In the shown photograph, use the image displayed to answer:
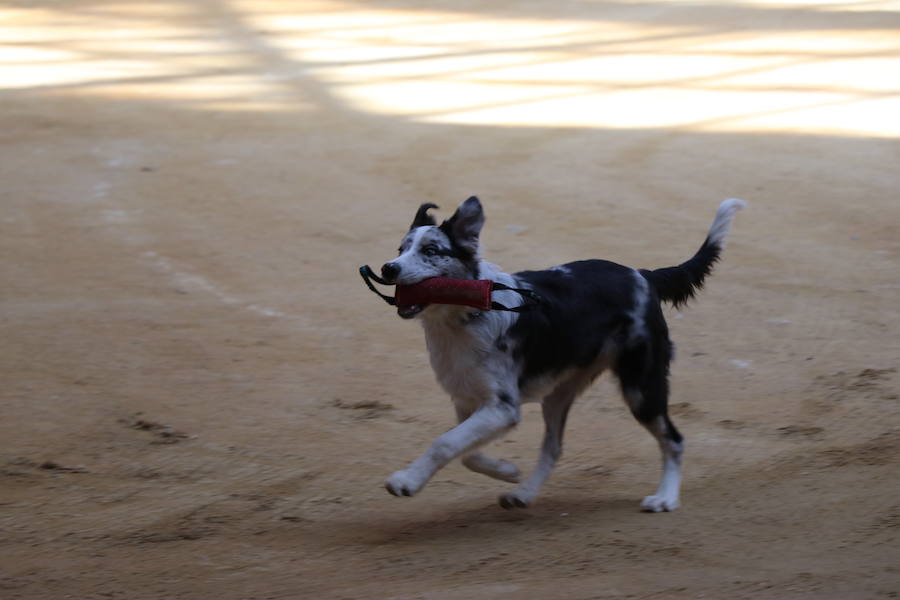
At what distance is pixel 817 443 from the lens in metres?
7.17

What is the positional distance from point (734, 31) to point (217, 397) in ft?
49.5

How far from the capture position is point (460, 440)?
585 centimetres

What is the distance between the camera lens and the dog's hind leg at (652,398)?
21.3 feet

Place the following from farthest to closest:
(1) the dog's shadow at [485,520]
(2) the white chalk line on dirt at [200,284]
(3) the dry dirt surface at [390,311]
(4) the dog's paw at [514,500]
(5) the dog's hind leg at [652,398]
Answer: (2) the white chalk line on dirt at [200,284], (5) the dog's hind leg at [652,398], (4) the dog's paw at [514,500], (1) the dog's shadow at [485,520], (3) the dry dirt surface at [390,311]

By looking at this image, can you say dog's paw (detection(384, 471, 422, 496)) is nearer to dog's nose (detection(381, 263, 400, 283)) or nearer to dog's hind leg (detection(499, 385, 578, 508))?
dog's hind leg (detection(499, 385, 578, 508))

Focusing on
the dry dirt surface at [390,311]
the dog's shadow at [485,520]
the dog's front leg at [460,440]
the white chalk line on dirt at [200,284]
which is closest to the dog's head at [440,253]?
the dog's front leg at [460,440]

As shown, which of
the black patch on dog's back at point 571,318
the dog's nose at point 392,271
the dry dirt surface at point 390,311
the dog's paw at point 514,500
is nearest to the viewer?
the dry dirt surface at point 390,311

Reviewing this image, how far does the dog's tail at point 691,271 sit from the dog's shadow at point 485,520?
4.04ft

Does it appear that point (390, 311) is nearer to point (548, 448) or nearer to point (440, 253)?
point (548, 448)

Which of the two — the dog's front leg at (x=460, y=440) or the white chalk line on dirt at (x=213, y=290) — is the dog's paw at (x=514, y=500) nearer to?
the dog's front leg at (x=460, y=440)

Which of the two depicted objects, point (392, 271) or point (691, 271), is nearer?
point (392, 271)

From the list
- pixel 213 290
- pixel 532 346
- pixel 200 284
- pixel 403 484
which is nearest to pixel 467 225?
pixel 532 346

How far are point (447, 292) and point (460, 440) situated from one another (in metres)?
0.71

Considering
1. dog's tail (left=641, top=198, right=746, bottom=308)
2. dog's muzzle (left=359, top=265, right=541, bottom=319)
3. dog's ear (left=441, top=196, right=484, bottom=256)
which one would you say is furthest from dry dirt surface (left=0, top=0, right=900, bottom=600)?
dog's ear (left=441, top=196, right=484, bottom=256)
